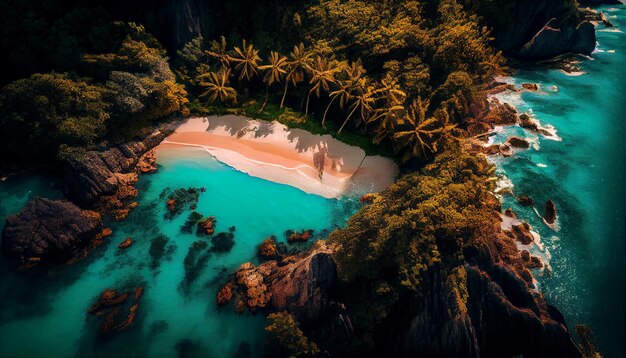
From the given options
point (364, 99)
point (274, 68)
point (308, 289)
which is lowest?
point (308, 289)

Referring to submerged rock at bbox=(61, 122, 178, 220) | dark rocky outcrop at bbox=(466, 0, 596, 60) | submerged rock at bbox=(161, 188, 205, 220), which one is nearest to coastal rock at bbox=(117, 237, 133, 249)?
submerged rock at bbox=(61, 122, 178, 220)

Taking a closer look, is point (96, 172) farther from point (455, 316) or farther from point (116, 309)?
point (455, 316)

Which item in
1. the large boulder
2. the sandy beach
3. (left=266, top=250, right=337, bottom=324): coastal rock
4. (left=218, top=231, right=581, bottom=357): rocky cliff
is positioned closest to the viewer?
(left=218, top=231, right=581, bottom=357): rocky cliff

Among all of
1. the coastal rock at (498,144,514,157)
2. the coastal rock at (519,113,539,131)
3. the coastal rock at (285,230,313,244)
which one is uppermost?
the coastal rock at (519,113,539,131)

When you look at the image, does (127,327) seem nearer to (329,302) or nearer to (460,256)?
(329,302)

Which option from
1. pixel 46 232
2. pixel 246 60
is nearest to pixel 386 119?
pixel 246 60

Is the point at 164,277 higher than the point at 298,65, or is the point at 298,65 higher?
the point at 298,65

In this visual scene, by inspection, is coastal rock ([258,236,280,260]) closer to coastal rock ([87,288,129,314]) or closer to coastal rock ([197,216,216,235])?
coastal rock ([197,216,216,235])
